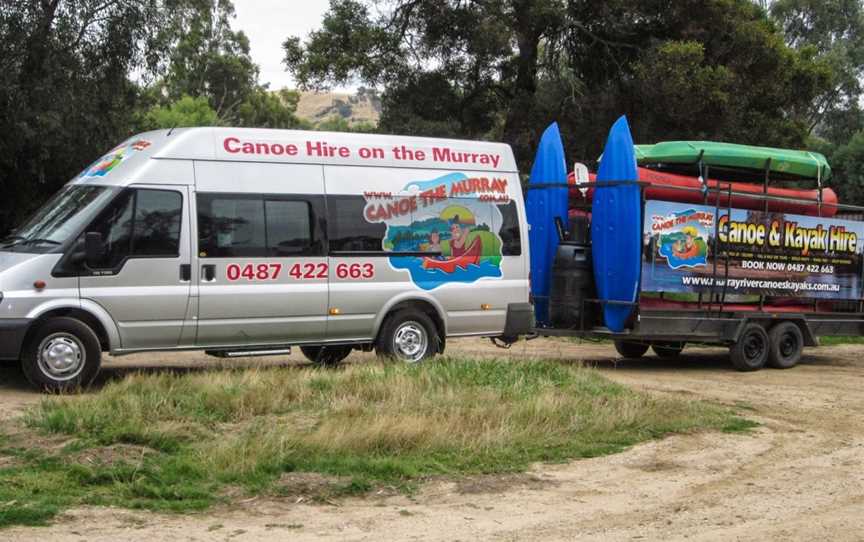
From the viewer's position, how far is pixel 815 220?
1580cm

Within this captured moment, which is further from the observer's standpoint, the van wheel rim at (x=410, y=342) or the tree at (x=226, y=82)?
the tree at (x=226, y=82)

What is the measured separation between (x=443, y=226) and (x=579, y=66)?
13736 mm

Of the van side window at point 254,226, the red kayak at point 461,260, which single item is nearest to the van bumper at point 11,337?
the van side window at point 254,226

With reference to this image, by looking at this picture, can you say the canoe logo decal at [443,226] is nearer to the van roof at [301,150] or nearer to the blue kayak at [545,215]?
the van roof at [301,150]

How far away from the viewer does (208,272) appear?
11.2 metres

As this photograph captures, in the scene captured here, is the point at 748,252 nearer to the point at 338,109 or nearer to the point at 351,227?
the point at 351,227

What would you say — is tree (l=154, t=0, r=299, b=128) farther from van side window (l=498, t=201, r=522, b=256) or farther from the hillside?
the hillside

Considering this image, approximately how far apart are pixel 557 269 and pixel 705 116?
1026cm

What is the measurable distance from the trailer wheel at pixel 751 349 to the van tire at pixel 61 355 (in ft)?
28.9

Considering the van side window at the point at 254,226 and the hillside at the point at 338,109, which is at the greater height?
the hillside at the point at 338,109

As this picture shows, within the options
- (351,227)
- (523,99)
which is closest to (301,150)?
(351,227)

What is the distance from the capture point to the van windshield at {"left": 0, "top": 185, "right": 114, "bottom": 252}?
34.8 feet

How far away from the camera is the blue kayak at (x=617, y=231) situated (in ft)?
45.0

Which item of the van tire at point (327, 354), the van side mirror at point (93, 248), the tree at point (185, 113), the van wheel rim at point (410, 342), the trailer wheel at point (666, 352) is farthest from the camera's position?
the tree at point (185, 113)
